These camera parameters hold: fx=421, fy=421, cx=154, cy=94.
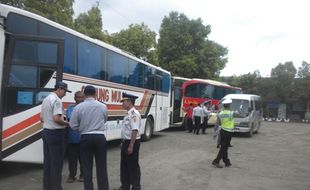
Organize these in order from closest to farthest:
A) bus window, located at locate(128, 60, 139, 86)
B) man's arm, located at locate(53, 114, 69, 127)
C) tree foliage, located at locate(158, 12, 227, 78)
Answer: man's arm, located at locate(53, 114, 69, 127) → bus window, located at locate(128, 60, 139, 86) → tree foliage, located at locate(158, 12, 227, 78)

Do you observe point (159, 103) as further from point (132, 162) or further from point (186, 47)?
point (186, 47)

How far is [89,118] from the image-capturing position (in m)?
7.02

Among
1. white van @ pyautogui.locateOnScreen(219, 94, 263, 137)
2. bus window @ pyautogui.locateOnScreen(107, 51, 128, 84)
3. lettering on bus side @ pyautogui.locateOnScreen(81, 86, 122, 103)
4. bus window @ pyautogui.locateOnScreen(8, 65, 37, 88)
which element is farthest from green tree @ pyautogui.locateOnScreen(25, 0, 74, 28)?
bus window @ pyautogui.locateOnScreen(8, 65, 37, 88)

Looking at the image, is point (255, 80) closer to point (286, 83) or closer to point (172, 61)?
point (286, 83)

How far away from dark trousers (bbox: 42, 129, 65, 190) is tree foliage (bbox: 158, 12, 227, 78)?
35973 millimetres

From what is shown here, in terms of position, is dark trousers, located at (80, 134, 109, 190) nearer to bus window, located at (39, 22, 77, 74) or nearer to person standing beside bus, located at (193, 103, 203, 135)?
bus window, located at (39, 22, 77, 74)

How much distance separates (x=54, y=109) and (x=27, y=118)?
2275mm

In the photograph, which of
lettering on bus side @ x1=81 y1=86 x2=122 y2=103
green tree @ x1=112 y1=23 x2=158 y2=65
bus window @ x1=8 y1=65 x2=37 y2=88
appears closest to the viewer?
bus window @ x1=8 y1=65 x2=37 y2=88

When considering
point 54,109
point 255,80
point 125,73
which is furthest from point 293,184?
point 255,80

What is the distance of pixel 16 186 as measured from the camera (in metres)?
8.55

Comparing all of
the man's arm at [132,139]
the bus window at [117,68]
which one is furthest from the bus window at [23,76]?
the bus window at [117,68]

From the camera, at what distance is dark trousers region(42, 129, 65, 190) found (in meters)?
7.35

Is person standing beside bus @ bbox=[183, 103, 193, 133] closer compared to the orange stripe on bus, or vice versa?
Answer: the orange stripe on bus

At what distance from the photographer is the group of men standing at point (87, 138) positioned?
278 inches
